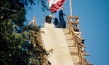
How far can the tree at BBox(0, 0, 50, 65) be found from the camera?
16.2ft

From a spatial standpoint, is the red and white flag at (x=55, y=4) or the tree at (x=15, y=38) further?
the red and white flag at (x=55, y=4)

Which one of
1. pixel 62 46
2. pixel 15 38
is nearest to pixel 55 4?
pixel 62 46

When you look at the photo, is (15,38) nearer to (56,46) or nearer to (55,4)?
(56,46)

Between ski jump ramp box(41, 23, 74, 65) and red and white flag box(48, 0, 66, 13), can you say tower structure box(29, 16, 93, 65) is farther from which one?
red and white flag box(48, 0, 66, 13)

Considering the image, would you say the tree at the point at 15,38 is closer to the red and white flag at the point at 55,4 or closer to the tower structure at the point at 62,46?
the tower structure at the point at 62,46

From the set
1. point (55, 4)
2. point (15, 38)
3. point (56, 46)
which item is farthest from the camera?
point (55, 4)

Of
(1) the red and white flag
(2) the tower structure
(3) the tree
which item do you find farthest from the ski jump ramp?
(3) the tree

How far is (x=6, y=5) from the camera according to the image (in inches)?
240

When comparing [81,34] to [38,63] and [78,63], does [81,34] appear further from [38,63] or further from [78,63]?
[38,63]

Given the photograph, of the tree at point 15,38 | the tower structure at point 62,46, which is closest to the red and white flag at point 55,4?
the tower structure at point 62,46

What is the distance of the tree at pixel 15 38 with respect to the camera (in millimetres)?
4939

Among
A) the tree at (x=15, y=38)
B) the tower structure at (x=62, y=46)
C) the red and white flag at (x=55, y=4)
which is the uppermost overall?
the red and white flag at (x=55, y=4)

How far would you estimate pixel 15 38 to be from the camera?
4758 millimetres

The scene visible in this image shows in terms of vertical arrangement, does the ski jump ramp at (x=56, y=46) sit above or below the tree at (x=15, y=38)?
below
